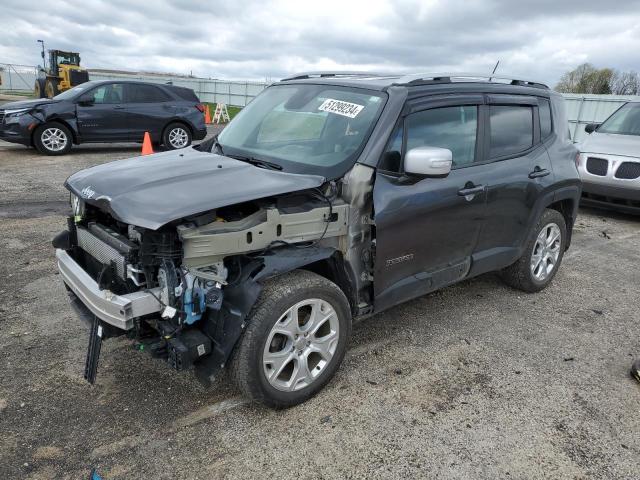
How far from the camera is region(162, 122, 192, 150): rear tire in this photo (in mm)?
12773

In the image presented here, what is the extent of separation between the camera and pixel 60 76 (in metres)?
24.6

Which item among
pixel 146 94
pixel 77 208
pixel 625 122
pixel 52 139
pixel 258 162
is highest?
pixel 625 122

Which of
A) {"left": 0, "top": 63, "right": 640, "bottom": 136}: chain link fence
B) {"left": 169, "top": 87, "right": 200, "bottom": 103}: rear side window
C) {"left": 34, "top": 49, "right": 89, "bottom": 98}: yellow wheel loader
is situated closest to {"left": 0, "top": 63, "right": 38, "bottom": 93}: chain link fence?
{"left": 0, "top": 63, "right": 640, "bottom": 136}: chain link fence

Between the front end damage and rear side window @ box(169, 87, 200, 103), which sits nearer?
the front end damage

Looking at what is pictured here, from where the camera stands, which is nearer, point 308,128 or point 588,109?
point 308,128

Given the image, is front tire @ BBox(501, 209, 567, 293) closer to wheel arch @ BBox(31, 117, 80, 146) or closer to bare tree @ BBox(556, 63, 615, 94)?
wheel arch @ BBox(31, 117, 80, 146)

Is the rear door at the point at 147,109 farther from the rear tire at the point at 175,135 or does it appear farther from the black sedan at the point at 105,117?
the rear tire at the point at 175,135

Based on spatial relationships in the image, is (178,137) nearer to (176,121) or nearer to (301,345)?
(176,121)

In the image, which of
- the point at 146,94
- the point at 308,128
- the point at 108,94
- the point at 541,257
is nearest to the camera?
the point at 308,128

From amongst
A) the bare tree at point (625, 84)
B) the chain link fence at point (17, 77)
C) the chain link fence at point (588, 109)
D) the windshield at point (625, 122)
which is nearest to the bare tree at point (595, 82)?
the bare tree at point (625, 84)

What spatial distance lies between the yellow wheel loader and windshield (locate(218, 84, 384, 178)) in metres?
21.6

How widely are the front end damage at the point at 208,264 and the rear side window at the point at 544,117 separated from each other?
2.35m

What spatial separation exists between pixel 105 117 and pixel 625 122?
10.8 meters

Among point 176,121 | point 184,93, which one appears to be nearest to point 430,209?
point 176,121
